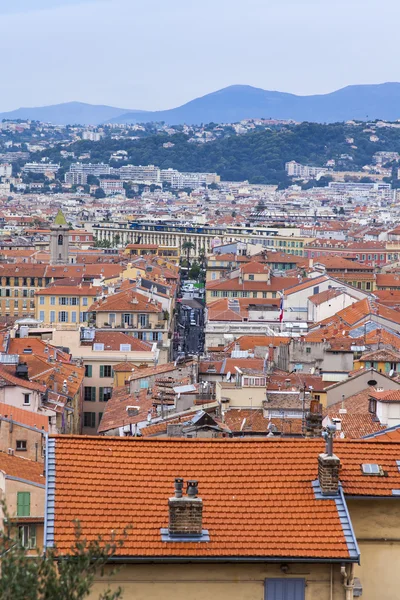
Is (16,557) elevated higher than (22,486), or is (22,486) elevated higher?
(16,557)

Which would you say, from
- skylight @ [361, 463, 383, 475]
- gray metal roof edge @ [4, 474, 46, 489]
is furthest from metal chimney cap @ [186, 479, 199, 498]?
gray metal roof edge @ [4, 474, 46, 489]

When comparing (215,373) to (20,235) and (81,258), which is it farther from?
(20,235)

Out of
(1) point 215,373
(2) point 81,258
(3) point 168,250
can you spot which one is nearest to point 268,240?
(3) point 168,250

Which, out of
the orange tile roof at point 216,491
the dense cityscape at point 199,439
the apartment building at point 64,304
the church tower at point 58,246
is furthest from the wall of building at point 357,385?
the church tower at point 58,246

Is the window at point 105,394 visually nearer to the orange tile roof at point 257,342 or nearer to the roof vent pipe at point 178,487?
the orange tile roof at point 257,342

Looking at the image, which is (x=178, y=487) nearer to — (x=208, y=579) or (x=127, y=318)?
(x=208, y=579)

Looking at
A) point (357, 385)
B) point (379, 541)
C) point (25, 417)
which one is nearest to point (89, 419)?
point (357, 385)
